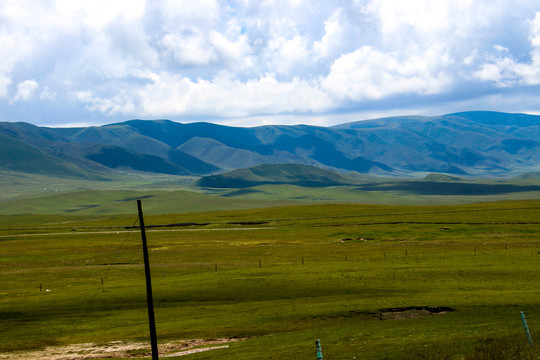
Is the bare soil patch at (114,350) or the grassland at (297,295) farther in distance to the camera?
the bare soil patch at (114,350)

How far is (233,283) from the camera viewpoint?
60.3 meters

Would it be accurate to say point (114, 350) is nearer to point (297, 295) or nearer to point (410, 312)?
point (297, 295)

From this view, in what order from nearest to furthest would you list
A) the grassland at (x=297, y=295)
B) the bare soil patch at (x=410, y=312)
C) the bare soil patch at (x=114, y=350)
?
the grassland at (x=297, y=295) < the bare soil patch at (x=114, y=350) < the bare soil patch at (x=410, y=312)

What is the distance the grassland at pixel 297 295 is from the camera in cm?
3148

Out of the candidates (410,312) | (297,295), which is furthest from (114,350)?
(410,312)

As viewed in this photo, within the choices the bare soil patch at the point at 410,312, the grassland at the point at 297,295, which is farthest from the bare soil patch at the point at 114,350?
the bare soil patch at the point at 410,312

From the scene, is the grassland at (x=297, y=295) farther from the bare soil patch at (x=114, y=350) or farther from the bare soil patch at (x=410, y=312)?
the bare soil patch at (x=114, y=350)

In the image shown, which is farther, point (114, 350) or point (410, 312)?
point (410, 312)

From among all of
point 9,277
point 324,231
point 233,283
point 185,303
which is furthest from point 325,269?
point 324,231

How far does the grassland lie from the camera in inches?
1240

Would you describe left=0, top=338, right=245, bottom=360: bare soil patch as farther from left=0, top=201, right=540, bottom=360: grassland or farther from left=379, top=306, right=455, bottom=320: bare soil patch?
left=379, top=306, right=455, bottom=320: bare soil patch

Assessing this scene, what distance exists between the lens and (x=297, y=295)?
52.9 metres

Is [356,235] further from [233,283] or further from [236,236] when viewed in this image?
[233,283]

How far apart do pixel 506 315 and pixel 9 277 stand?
68741mm
